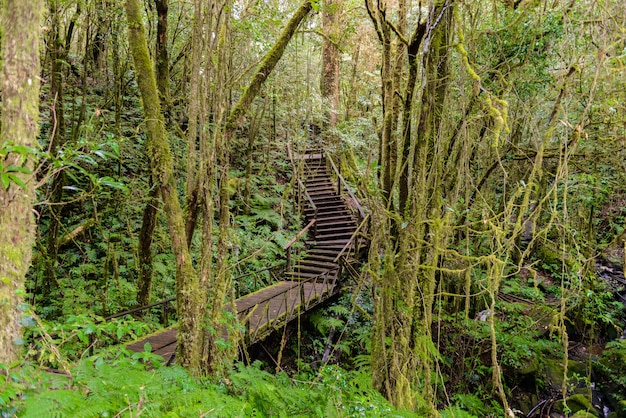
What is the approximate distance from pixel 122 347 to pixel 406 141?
11.6 ft

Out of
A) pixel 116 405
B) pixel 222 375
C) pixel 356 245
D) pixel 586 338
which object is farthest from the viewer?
pixel 356 245

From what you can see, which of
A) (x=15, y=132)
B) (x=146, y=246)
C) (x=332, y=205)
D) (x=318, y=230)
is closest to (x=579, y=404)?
(x=318, y=230)

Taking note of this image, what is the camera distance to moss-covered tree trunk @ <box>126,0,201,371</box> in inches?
153

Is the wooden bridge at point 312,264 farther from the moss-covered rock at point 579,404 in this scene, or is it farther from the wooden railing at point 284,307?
the moss-covered rock at point 579,404

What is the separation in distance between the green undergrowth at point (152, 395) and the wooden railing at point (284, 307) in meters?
1.95

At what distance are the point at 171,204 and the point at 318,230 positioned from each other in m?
8.25

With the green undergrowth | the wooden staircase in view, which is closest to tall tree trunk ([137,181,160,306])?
the green undergrowth

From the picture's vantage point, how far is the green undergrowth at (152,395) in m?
1.97

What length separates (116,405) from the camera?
7.29 ft

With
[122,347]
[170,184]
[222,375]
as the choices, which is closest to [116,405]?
[122,347]

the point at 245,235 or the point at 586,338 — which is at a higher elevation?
the point at 245,235

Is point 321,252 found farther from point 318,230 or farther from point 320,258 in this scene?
point 318,230

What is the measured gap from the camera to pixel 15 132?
7.16 ft

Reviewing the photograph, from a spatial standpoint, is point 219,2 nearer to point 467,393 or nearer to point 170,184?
point 170,184
